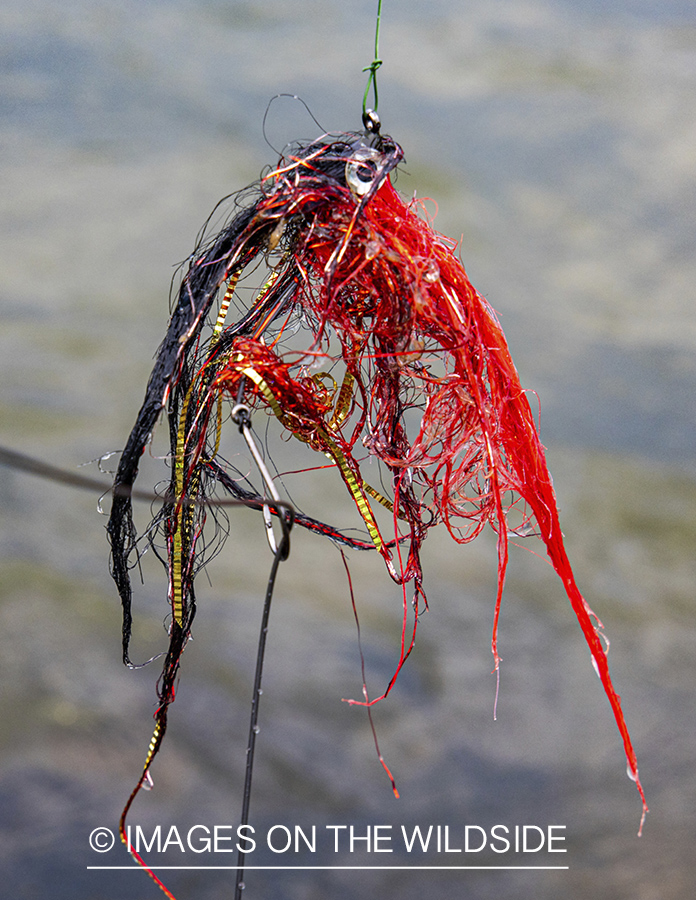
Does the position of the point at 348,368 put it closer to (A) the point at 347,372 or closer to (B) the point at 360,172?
(A) the point at 347,372

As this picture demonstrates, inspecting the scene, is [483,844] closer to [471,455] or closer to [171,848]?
[171,848]

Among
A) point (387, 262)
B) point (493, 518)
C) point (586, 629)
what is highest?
point (387, 262)

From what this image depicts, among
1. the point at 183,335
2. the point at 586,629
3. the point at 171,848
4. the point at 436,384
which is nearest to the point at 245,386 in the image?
the point at 183,335

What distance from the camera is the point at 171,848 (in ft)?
5.46

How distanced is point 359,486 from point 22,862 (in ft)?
4.12

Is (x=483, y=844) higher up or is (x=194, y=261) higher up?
(x=194, y=261)

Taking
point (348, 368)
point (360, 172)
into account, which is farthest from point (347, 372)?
point (360, 172)

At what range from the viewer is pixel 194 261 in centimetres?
84

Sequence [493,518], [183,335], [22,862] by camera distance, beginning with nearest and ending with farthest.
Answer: [183,335] → [493,518] → [22,862]

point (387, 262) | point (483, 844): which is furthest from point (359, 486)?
point (483, 844)

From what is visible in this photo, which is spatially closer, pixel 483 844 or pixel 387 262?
pixel 387 262

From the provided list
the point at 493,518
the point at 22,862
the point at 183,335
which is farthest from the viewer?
the point at 22,862

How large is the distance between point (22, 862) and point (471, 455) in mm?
1331

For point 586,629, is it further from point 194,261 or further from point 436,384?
Result: point 194,261
